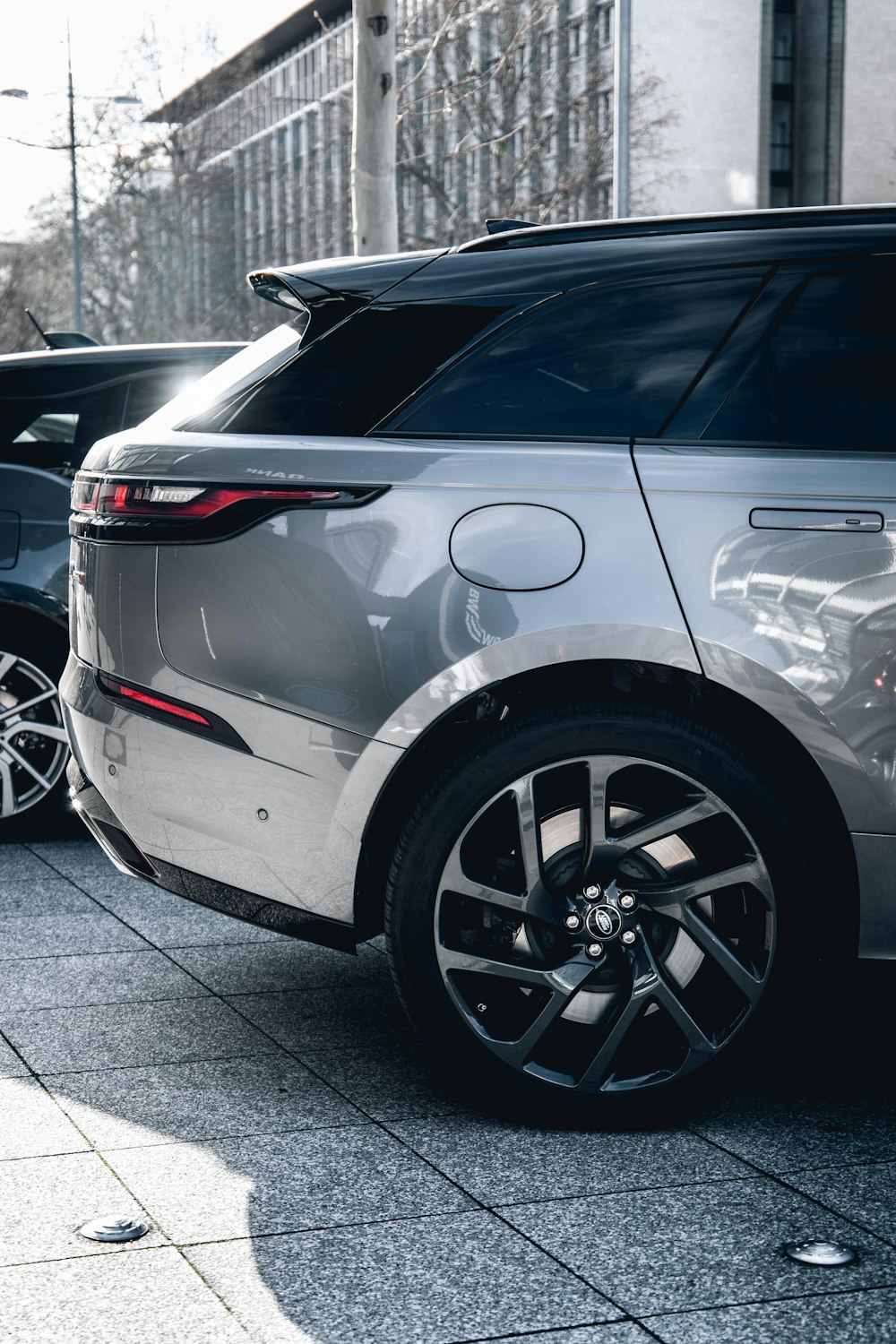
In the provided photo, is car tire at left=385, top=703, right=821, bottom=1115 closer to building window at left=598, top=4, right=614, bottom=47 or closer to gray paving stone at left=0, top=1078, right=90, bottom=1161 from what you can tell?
gray paving stone at left=0, top=1078, right=90, bottom=1161

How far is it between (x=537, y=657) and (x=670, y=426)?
1.86 feet

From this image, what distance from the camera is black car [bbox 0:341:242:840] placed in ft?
20.0

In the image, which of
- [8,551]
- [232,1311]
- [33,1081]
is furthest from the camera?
[8,551]

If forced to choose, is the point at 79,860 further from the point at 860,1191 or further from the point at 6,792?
the point at 860,1191

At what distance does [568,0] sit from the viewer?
42.7 metres

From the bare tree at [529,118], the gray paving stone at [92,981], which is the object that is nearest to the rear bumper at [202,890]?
the gray paving stone at [92,981]

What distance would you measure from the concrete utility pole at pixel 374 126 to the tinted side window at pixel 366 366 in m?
7.57

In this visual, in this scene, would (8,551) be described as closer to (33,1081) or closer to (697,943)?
(33,1081)

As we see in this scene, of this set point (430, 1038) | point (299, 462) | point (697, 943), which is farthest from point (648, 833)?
point (299, 462)

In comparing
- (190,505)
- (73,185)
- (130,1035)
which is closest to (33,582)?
(130,1035)

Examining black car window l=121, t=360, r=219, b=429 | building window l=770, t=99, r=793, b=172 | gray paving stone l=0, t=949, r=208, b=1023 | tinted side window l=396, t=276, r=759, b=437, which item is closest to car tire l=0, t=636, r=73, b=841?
black car window l=121, t=360, r=219, b=429

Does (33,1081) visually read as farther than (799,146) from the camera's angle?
No

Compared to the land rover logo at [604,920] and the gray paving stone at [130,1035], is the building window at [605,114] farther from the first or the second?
the land rover logo at [604,920]

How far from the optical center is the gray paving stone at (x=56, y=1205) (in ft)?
8.87
